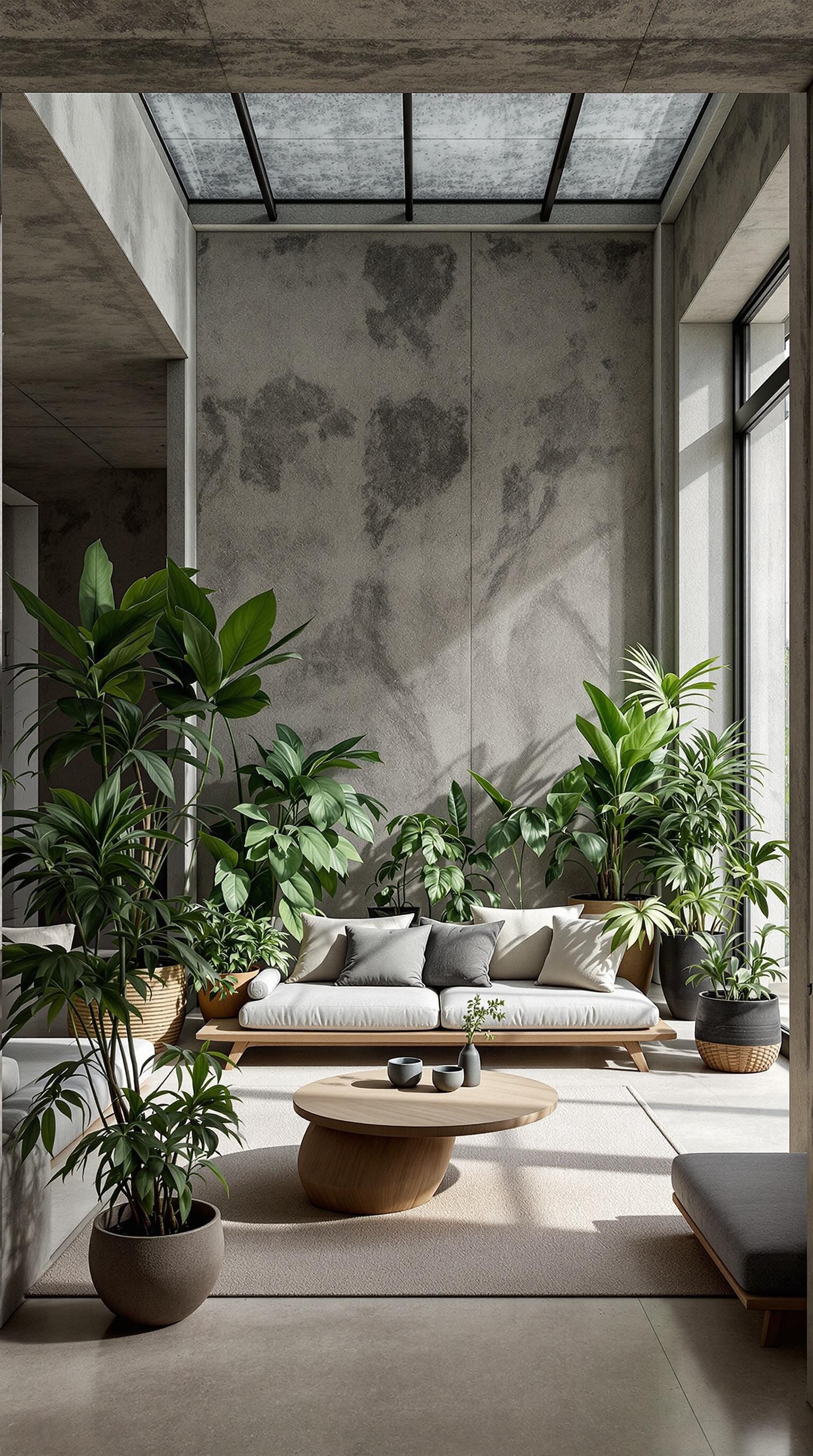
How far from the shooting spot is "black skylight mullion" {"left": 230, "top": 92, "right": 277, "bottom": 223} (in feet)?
19.6

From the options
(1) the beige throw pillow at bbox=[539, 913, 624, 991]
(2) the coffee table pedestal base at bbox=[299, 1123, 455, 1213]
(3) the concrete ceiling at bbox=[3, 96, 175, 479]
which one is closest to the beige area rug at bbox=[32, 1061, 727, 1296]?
(2) the coffee table pedestal base at bbox=[299, 1123, 455, 1213]

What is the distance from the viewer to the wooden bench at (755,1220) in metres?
2.75

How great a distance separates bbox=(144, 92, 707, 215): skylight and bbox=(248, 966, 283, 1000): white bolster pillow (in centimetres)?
446

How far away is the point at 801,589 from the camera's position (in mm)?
2984

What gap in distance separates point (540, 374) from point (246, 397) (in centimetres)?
186

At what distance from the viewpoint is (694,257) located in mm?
6664

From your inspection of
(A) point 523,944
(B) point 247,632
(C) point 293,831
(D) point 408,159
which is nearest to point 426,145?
(D) point 408,159

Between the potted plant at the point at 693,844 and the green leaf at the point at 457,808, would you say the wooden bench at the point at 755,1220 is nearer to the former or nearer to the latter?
the potted plant at the point at 693,844

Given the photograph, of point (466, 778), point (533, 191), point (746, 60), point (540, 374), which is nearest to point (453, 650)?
point (466, 778)

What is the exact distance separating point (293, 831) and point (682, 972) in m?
2.30

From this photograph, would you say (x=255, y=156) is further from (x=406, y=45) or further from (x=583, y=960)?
(x=583, y=960)

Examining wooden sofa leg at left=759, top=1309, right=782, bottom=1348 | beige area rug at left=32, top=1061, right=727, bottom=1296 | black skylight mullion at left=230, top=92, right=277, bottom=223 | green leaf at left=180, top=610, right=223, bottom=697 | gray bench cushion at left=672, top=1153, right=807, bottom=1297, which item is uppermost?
black skylight mullion at left=230, top=92, right=277, bottom=223

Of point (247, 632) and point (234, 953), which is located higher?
point (247, 632)

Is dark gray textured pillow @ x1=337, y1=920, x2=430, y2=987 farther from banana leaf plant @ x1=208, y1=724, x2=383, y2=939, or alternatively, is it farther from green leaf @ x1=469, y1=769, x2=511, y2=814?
green leaf @ x1=469, y1=769, x2=511, y2=814
